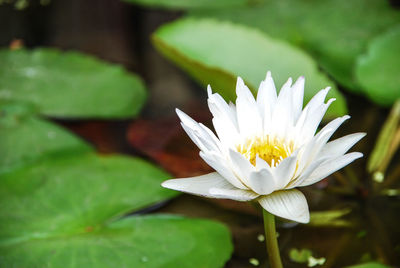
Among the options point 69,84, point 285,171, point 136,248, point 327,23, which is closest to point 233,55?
point 327,23

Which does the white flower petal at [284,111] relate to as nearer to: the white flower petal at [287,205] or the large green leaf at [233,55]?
the white flower petal at [287,205]

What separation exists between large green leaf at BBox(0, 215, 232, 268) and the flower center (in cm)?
35

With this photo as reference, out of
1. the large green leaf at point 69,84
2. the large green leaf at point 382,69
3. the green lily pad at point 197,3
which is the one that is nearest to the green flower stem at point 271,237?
the large green leaf at point 382,69

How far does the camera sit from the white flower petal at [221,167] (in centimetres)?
97

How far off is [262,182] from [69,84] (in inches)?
56.1

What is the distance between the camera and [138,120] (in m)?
2.00

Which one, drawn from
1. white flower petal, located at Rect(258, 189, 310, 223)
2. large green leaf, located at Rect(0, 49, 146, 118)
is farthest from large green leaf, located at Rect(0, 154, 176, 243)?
white flower petal, located at Rect(258, 189, 310, 223)

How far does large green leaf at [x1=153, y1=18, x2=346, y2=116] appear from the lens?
5.72ft

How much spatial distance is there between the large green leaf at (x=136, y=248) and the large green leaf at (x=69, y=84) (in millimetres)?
720

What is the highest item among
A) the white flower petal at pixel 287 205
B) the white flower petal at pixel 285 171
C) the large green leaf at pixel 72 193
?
the white flower petal at pixel 285 171

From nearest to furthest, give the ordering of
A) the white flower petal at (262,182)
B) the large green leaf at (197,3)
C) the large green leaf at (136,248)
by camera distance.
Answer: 1. the white flower petal at (262,182)
2. the large green leaf at (136,248)
3. the large green leaf at (197,3)

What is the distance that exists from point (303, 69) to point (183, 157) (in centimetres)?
57

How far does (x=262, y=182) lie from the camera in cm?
96

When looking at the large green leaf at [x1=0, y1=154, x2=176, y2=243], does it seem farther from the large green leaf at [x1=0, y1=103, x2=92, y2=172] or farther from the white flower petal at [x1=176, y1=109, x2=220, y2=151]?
the white flower petal at [x1=176, y1=109, x2=220, y2=151]
